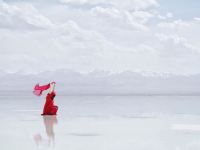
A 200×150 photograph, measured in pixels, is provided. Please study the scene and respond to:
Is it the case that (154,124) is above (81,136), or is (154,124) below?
above

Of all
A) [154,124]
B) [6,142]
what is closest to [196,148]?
[6,142]

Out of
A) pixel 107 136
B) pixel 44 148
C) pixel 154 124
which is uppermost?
pixel 154 124

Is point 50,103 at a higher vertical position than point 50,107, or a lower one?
higher

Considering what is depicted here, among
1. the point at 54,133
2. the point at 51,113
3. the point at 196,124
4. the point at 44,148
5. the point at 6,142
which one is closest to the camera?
the point at 44,148

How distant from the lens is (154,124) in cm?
1755

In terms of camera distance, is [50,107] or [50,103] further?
[50,107]

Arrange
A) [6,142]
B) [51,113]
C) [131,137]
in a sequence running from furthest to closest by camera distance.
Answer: [51,113]
[131,137]
[6,142]

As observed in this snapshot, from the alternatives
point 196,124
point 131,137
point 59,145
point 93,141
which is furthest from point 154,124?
point 59,145

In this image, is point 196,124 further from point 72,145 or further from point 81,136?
point 72,145

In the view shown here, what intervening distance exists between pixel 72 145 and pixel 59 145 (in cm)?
30

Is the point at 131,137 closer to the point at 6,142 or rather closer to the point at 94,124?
the point at 6,142

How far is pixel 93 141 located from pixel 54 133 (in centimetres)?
232

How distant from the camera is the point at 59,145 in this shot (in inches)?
442

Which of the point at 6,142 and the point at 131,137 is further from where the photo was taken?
the point at 131,137
